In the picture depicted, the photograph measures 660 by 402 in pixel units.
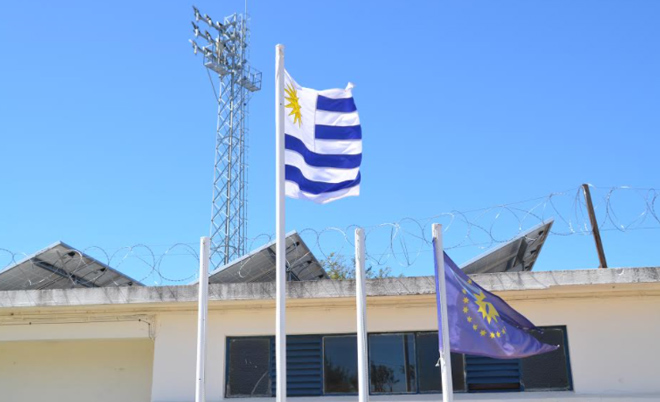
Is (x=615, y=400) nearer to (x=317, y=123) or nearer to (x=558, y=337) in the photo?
(x=558, y=337)

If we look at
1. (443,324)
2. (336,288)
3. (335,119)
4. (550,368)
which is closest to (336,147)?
(335,119)

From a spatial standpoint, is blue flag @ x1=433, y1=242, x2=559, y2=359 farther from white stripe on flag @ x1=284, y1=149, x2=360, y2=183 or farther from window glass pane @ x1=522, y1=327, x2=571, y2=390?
window glass pane @ x1=522, y1=327, x2=571, y2=390

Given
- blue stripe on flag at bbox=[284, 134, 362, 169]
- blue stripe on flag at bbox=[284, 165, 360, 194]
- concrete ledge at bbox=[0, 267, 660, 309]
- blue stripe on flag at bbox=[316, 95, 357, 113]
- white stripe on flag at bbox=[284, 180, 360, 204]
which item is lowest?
concrete ledge at bbox=[0, 267, 660, 309]

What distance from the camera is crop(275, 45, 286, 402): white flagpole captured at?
26.7 ft

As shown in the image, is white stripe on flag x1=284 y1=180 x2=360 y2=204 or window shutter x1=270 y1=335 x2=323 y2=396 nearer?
white stripe on flag x1=284 y1=180 x2=360 y2=204

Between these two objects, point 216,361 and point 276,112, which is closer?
point 276,112

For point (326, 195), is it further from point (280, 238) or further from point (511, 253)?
point (511, 253)

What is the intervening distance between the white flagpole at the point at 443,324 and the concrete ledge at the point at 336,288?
2150mm

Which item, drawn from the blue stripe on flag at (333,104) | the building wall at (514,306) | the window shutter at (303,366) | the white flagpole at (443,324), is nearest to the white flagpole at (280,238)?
the blue stripe on flag at (333,104)

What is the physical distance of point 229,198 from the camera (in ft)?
95.7

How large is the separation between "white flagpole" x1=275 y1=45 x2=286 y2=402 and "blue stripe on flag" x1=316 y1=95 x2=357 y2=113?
51 centimetres

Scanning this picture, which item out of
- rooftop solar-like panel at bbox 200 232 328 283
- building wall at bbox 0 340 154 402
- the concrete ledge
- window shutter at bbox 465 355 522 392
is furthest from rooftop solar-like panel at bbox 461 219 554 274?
building wall at bbox 0 340 154 402

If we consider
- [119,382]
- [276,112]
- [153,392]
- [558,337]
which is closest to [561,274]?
[558,337]

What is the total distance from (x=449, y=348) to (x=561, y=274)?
110 inches
